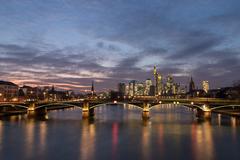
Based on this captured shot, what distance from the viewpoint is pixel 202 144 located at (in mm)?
38281

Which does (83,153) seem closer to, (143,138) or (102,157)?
(102,157)

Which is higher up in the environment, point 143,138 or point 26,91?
point 26,91

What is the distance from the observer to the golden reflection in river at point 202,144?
1262 inches

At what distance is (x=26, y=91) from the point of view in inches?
6452

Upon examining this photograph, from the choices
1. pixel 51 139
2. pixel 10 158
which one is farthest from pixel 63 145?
pixel 10 158

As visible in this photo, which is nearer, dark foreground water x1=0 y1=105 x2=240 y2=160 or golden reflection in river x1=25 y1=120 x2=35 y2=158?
dark foreground water x1=0 y1=105 x2=240 y2=160

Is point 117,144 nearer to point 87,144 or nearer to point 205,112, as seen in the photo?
point 87,144

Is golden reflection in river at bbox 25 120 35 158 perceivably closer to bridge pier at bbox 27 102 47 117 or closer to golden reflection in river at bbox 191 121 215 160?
golden reflection in river at bbox 191 121 215 160

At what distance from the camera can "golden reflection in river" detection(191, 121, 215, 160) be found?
32.1m

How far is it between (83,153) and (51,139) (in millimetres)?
10494

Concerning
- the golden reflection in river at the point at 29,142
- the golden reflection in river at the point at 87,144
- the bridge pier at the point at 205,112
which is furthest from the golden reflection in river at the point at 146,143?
the bridge pier at the point at 205,112

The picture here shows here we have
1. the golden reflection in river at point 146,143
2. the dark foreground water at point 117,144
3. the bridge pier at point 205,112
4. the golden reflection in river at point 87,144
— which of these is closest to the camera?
the dark foreground water at point 117,144

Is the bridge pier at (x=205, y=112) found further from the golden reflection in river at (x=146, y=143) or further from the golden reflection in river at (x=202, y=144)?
the golden reflection in river at (x=146, y=143)

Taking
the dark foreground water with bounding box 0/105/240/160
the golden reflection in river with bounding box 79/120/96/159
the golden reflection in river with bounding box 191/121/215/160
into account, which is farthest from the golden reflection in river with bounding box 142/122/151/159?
the golden reflection in river with bounding box 79/120/96/159
